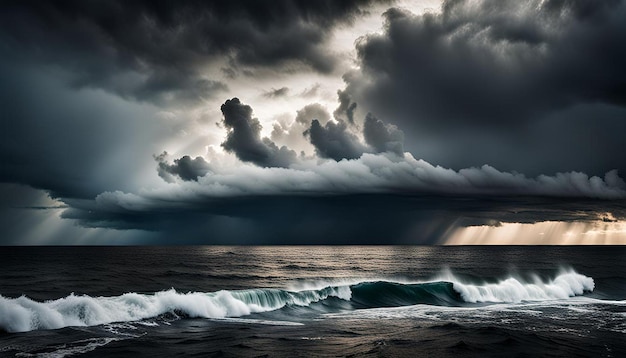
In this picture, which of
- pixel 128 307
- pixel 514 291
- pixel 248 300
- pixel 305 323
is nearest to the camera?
pixel 128 307

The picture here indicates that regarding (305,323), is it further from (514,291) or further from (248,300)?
(514,291)

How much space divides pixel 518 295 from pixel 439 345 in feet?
87.6

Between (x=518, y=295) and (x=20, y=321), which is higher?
(x=20, y=321)

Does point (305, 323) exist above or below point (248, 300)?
below

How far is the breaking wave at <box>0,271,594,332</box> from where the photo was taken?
68.2 ft

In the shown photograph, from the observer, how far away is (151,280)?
1820 inches

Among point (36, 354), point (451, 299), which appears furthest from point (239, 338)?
point (451, 299)

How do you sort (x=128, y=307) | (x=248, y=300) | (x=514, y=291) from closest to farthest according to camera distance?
(x=128, y=307) < (x=248, y=300) < (x=514, y=291)

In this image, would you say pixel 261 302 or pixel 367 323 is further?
pixel 261 302

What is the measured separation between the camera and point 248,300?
30375 millimetres

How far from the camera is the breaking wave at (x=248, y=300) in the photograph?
20781mm

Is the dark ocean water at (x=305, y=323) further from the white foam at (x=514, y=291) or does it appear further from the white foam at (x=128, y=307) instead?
the white foam at (x=514, y=291)

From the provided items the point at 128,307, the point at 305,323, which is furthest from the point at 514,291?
the point at 128,307

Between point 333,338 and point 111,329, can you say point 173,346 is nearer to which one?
point 111,329
